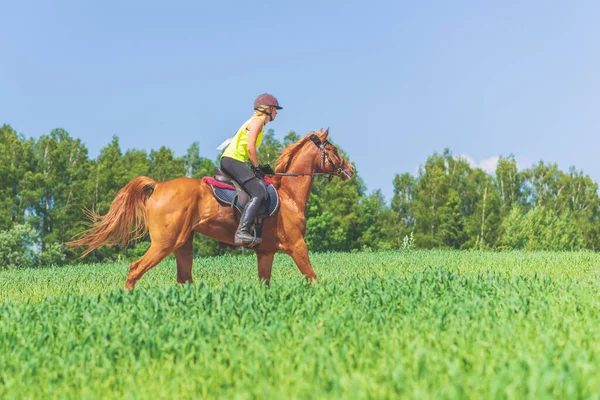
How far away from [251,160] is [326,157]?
57.2 inches

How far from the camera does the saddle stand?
29.6 feet

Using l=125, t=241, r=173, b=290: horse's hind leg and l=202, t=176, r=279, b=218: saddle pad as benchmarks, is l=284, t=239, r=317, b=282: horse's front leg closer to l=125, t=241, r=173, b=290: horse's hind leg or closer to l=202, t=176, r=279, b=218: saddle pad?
l=202, t=176, r=279, b=218: saddle pad

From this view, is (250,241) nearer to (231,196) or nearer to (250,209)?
(250,209)

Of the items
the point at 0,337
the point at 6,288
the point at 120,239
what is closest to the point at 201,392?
the point at 0,337

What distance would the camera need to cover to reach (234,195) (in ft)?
29.8

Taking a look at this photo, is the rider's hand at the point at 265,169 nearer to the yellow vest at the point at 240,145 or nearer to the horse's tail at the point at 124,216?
the yellow vest at the point at 240,145

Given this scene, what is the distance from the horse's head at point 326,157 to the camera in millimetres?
9828

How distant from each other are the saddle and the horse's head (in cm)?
106

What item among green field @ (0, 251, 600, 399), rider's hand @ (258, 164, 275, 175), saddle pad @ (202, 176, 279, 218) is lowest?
green field @ (0, 251, 600, 399)

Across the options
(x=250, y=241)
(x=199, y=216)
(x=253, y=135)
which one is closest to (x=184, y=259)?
(x=199, y=216)

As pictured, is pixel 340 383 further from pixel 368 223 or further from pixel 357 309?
pixel 368 223

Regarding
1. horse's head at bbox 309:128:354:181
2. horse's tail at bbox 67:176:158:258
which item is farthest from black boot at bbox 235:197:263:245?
horse's tail at bbox 67:176:158:258

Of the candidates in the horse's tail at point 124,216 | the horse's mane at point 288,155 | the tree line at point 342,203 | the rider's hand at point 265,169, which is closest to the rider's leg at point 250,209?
the rider's hand at point 265,169

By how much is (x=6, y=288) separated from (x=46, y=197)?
3503 centimetres
